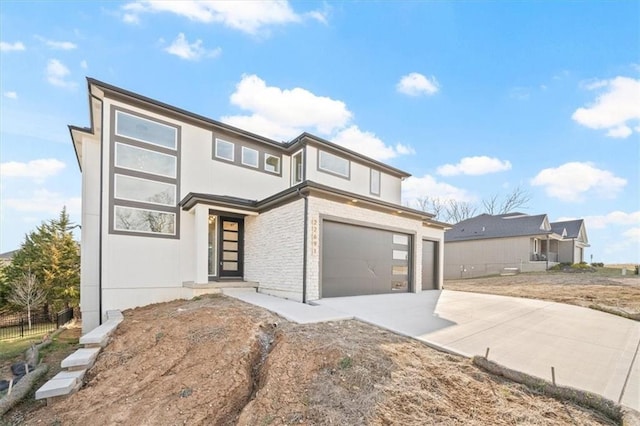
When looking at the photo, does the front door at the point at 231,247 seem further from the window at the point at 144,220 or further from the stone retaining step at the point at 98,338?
the stone retaining step at the point at 98,338

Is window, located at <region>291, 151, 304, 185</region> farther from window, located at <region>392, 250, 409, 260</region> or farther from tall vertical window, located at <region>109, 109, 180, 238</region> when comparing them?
window, located at <region>392, 250, 409, 260</region>

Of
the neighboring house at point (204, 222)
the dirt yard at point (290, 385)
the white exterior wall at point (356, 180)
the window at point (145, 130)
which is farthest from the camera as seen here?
the white exterior wall at point (356, 180)

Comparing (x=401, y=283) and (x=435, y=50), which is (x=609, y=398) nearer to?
(x=401, y=283)

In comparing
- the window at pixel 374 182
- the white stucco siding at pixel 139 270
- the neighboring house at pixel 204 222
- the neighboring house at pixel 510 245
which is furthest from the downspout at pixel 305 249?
the neighboring house at pixel 510 245

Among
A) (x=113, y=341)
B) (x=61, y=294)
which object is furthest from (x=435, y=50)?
(x=61, y=294)

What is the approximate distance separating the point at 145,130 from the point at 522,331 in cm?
1205

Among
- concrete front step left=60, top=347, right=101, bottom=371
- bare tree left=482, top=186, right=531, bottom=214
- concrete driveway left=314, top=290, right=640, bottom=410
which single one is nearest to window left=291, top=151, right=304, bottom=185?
concrete driveway left=314, top=290, right=640, bottom=410

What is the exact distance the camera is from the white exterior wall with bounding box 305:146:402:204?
1192 cm

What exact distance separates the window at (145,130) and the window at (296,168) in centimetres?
484

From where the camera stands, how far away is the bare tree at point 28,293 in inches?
590

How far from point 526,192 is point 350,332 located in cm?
4040

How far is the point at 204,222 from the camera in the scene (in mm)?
9414

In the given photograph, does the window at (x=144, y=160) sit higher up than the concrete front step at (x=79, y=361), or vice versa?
the window at (x=144, y=160)

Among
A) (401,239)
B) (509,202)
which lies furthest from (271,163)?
(509,202)
